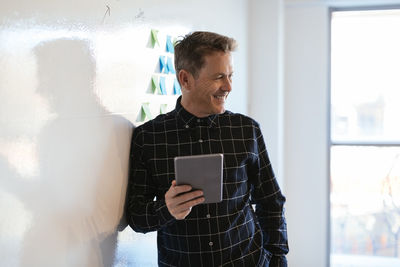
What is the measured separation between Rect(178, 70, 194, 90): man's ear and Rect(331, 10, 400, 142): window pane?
2433 millimetres

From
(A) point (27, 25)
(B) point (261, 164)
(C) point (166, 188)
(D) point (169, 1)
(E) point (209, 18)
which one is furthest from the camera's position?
(E) point (209, 18)

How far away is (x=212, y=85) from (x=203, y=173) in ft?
1.21

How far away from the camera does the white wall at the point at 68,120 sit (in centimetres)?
110

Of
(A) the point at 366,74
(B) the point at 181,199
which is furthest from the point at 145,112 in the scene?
(A) the point at 366,74

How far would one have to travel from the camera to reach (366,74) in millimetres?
3910

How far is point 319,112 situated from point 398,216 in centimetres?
94

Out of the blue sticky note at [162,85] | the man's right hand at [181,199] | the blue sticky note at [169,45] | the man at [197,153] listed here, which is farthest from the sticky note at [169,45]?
the man's right hand at [181,199]

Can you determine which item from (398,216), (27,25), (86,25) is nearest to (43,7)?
(27,25)

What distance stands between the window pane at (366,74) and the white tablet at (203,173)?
2679 mm

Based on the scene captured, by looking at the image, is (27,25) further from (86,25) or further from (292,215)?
(292,215)

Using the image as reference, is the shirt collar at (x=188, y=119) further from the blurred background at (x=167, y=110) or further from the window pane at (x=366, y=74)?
the window pane at (x=366, y=74)

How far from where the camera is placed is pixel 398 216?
12.8ft

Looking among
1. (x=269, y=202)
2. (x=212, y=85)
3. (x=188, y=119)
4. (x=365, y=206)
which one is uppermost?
(x=212, y=85)

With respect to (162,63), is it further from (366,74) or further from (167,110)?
(366,74)
